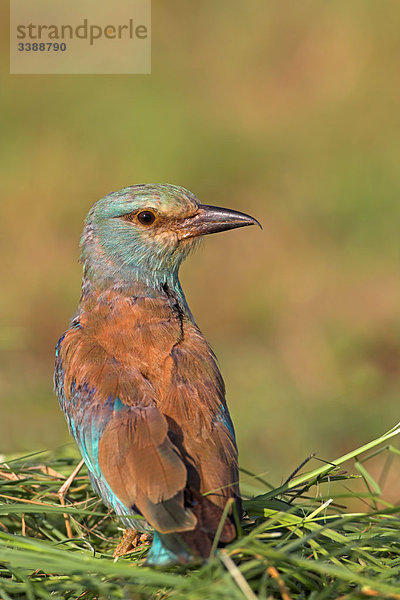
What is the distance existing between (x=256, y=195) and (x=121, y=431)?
702cm

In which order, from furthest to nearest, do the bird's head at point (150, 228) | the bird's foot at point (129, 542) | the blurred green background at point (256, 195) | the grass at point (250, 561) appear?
the blurred green background at point (256, 195) < the bird's head at point (150, 228) < the bird's foot at point (129, 542) < the grass at point (250, 561)

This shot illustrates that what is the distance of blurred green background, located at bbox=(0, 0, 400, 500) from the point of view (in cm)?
705

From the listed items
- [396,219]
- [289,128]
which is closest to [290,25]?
[289,128]

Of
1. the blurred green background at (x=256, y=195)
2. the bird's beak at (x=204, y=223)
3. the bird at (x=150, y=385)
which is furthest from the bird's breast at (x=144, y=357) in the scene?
the blurred green background at (x=256, y=195)

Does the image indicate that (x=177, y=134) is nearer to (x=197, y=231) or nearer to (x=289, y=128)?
(x=289, y=128)

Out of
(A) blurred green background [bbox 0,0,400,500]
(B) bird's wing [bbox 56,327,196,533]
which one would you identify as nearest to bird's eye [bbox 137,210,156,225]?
(B) bird's wing [bbox 56,327,196,533]

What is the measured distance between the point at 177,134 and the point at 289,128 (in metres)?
1.60

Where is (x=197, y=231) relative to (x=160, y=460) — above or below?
above

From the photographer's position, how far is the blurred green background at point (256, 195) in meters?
7.05

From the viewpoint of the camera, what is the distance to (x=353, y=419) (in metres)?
6.69

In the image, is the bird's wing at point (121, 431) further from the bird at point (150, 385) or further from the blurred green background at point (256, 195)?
the blurred green background at point (256, 195)
